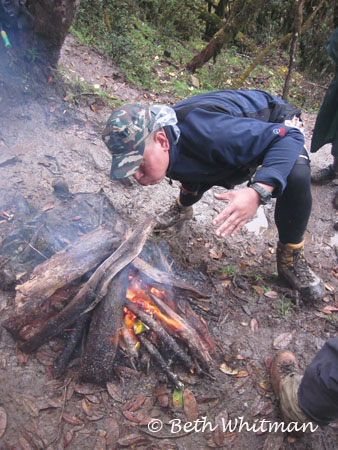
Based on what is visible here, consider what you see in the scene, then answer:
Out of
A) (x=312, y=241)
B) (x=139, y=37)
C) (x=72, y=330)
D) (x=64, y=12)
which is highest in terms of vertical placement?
(x=64, y=12)

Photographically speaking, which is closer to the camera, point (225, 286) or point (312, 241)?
point (225, 286)

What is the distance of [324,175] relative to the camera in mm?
5238

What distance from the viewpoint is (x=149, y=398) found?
247 cm

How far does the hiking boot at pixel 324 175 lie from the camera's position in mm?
5188

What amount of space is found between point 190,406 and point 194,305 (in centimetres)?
85

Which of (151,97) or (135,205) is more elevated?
(151,97)

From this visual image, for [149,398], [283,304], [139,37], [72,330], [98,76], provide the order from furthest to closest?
[139,37], [98,76], [283,304], [72,330], [149,398]

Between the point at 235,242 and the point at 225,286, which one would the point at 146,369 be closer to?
the point at 225,286

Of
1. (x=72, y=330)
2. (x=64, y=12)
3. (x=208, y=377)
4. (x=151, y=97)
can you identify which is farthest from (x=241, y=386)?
(x=151, y=97)

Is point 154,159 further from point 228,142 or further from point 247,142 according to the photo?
point 247,142

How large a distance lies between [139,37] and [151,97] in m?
2.87

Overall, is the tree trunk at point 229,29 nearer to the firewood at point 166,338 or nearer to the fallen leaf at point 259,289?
the fallen leaf at point 259,289

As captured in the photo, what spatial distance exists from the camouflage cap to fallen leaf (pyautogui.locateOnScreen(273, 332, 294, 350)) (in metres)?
1.91

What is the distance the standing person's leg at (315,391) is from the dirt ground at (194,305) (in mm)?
177
